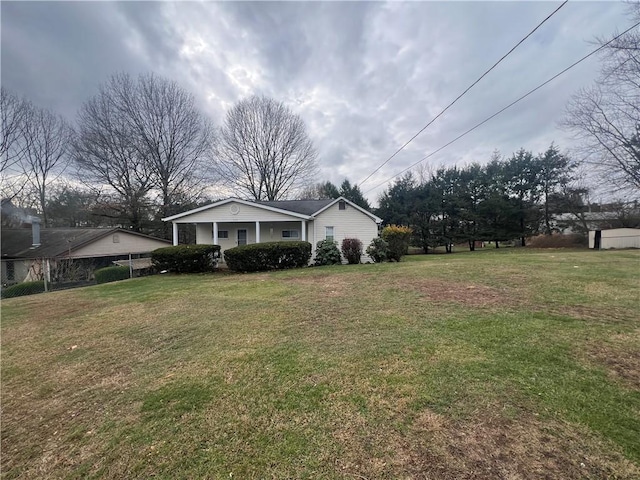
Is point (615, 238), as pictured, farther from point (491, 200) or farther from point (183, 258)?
point (183, 258)

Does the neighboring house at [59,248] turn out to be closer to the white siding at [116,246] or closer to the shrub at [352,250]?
the white siding at [116,246]

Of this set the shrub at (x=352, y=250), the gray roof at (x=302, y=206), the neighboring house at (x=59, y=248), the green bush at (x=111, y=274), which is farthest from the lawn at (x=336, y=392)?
the neighboring house at (x=59, y=248)

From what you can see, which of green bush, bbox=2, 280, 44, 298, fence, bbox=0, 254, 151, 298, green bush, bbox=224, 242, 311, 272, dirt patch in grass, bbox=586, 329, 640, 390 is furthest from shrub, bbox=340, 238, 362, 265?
green bush, bbox=2, 280, 44, 298

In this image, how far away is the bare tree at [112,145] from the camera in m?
20.3

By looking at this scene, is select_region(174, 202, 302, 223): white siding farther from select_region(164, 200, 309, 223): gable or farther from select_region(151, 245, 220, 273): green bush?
select_region(151, 245, 220, 273): green bush

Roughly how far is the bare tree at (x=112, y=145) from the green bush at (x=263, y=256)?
15.2m

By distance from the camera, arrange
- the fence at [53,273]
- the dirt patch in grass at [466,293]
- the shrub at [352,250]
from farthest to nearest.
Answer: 1. the shrub at [352,250]
2. the fence at [53,273]
3. the dirt patch in grass at [466,293]

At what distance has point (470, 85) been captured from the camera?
9.54 meters

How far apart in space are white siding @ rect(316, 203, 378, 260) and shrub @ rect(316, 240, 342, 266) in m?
1.66

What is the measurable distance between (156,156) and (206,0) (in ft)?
55.9

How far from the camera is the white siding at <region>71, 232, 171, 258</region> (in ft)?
57.9

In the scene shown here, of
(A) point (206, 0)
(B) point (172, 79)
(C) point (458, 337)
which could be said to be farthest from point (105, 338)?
(B) point (172, 79)

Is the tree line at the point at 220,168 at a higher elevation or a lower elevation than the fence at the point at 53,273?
higher

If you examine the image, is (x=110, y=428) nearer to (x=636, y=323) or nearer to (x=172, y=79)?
(x=636, y=323)
